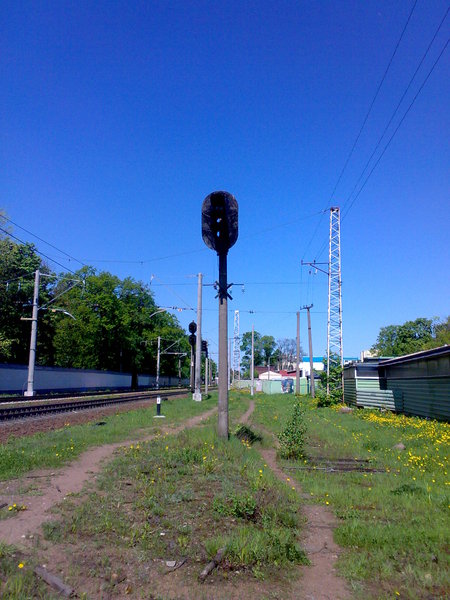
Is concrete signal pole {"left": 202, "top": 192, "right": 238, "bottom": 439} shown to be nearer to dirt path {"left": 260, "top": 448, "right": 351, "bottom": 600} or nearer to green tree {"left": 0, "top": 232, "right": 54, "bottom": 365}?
dirt path {"left": 260, "top": 448, "right": 351, "bottom": 600}

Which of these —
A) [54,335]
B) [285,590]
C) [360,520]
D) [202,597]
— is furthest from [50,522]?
[54,335]

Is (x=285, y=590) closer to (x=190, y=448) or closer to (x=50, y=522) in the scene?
(x=50, y=522)

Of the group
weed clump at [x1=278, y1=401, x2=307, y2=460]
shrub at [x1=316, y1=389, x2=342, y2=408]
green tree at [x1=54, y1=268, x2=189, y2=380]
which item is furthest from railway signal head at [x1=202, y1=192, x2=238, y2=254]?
green tree at [x1=54, y1=268, x2=189, y2=380]

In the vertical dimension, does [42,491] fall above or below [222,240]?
below

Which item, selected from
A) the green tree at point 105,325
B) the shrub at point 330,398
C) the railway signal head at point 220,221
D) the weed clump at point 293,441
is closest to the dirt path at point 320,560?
the weed clump at point 293,441

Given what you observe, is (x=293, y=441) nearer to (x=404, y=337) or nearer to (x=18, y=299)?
(x=18, y=299)

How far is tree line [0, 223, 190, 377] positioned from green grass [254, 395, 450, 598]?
32.6 m

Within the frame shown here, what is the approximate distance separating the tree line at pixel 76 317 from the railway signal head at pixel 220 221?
30153 mm

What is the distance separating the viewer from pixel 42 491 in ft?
22.4

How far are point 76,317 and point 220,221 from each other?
5001 centimetres

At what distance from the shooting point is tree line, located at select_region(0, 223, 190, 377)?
1785 inches

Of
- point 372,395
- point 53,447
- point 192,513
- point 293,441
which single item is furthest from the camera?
point 372,395

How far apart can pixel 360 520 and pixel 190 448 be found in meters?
3.86

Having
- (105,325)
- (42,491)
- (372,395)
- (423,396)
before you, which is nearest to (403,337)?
(105,325)
